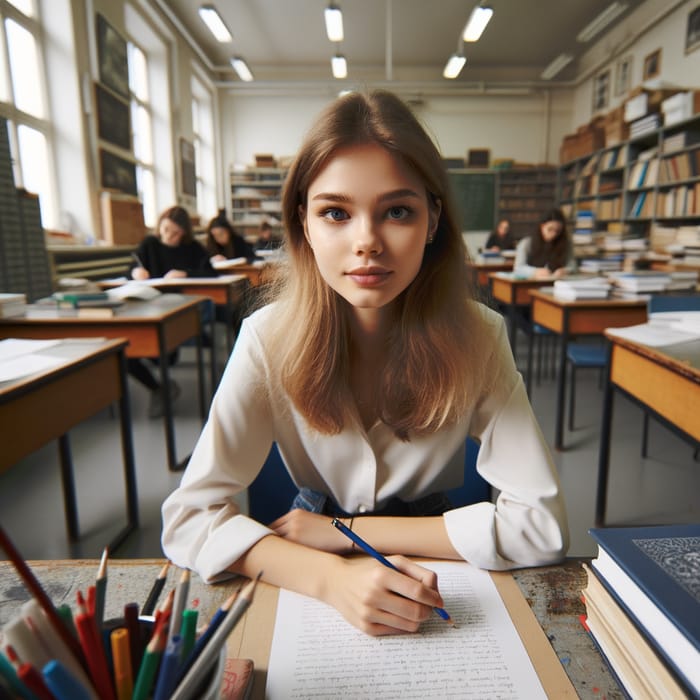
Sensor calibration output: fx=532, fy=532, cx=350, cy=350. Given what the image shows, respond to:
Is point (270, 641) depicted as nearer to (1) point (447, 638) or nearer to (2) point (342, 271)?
(1) point (447, 638)

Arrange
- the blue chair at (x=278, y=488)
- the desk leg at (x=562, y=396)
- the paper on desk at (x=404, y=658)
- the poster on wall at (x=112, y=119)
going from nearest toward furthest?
the paper on desk at (x=404, y=658) < the blue chair at (x=278, y=488) < the desk leg at (x=562, y=396) < the poster on wall at (x=112, y=119)

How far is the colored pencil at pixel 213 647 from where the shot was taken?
27cm

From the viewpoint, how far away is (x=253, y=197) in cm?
894

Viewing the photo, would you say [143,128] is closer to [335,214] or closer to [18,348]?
→ [18,348]

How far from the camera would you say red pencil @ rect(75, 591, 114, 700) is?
0.27 meters

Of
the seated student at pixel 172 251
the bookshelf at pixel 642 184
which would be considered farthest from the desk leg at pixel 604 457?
the bookshelf at pixel 642 184

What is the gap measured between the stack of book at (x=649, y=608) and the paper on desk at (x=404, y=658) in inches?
2.9

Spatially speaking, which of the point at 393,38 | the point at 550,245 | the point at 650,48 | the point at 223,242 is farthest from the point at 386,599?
the point at 393,38

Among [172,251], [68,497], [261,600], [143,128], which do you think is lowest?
[68,497]

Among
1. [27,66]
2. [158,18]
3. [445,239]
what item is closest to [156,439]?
[445,239]

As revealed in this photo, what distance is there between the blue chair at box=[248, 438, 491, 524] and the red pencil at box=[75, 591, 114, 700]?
2.54ft

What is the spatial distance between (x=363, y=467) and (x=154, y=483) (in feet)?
5.47

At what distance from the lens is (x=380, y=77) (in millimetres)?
8789

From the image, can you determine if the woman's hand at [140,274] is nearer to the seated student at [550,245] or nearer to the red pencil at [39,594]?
the seated student at [550,245]
